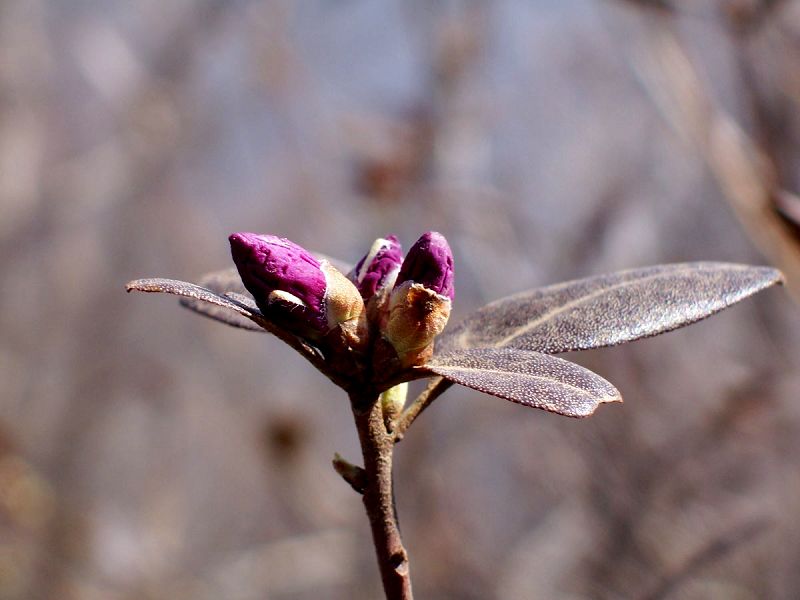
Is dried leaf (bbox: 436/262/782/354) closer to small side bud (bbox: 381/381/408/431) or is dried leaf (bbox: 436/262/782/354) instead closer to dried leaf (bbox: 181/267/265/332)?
small side bud (bbox: 381/381/408/431)

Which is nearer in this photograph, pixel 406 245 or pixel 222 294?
pixel 222 294

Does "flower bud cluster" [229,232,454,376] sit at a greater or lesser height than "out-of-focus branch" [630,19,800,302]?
lesser

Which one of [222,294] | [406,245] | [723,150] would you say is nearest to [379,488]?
[222,294]

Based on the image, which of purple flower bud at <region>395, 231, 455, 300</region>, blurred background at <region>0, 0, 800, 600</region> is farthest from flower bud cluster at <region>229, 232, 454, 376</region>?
blurred background at <region>0, 0, 800, 600</region>

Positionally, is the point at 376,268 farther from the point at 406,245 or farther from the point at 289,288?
the point at 406,245

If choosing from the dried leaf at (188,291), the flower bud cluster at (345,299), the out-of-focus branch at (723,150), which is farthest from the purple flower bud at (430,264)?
the out-of-focus branch at (723,150)

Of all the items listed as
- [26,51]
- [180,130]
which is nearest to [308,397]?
[180,130]
